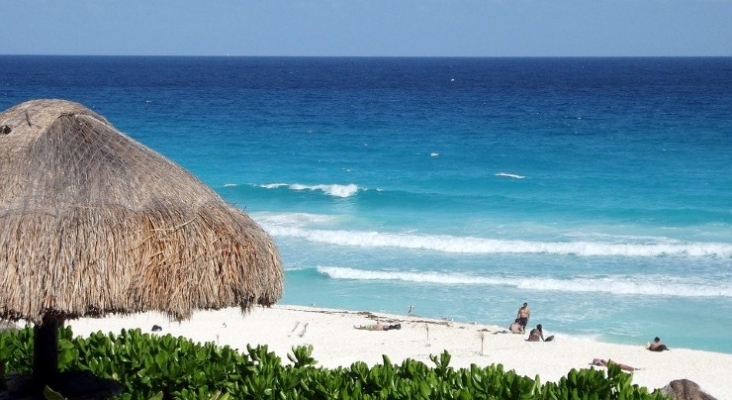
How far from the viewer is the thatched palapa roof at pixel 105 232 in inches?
202

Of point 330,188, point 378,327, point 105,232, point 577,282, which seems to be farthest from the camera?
point 330,188

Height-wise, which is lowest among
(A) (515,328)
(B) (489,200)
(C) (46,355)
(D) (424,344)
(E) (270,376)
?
(D) (424,344)

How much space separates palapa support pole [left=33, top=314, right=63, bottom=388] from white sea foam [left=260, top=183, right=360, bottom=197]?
23.5 meters

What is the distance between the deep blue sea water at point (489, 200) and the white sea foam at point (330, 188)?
0.46 ft

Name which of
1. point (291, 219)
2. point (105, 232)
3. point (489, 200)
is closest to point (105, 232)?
point (105, 232)

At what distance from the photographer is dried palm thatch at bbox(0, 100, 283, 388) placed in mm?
5125

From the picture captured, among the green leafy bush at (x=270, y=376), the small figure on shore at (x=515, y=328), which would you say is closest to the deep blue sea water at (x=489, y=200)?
the small figure on shore at (x=515, y=328)

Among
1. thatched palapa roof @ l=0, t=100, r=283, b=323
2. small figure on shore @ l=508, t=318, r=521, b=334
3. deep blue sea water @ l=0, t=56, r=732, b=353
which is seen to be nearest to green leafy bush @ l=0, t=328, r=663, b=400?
thatched palapa roof @ l=0, t=100, r=283, b=323

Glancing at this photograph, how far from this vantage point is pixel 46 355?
6086 mm

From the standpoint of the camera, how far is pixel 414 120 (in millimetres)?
50125

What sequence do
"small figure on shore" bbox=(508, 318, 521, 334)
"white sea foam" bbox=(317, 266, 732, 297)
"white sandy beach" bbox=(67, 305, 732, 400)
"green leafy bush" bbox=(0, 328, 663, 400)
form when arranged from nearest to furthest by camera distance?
1. "green leafy bush" bbox=(0, 328, 663, 400)
2. "white sandy beach" bbox=(67, 305, 732, 400)
3. "small figure on shore" bbox=(508, 318, 521, 334)
4. "white sea foam" bbox=(317, 266, 732, 297)

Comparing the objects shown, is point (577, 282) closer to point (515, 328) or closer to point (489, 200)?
point (515, 328)

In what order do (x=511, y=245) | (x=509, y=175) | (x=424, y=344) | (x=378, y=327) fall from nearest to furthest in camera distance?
(x=424, y=344) < (x=378, y=327) < (x=511, y=245) < (x=509, y=175)

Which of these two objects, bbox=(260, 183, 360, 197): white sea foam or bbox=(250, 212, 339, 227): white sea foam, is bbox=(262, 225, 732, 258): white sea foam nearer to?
bbox=(250, 212, 339, 227): white sea foam
